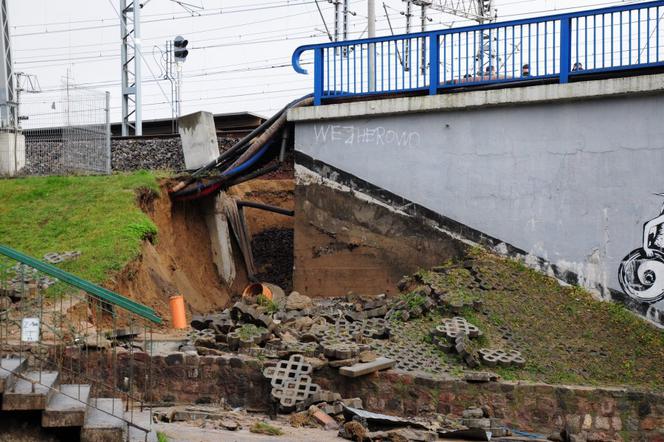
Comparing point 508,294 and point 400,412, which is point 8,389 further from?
point 508,294

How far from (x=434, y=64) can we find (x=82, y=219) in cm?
714

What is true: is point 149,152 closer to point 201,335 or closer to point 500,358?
point 201,335

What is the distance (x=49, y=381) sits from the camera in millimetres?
9391

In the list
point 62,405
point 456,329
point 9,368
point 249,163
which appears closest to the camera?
point 62,405

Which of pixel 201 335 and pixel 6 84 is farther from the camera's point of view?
pixel 6 84

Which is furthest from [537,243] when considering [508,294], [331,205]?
[331,205]

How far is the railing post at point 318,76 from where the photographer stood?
57.5 feet

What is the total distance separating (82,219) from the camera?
58.4 ft

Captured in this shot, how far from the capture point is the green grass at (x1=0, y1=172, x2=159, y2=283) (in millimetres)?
16152

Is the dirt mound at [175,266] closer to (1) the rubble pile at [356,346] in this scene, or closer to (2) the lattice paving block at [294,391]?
(1) the rubble pile at [356,346]

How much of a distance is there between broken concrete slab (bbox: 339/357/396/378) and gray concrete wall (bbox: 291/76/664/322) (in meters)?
3.98

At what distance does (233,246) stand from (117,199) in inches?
124

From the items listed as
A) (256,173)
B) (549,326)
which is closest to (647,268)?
(549,326)

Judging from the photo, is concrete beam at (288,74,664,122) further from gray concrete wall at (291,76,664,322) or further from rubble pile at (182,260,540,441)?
rubble pile at (182,260,540,441)
